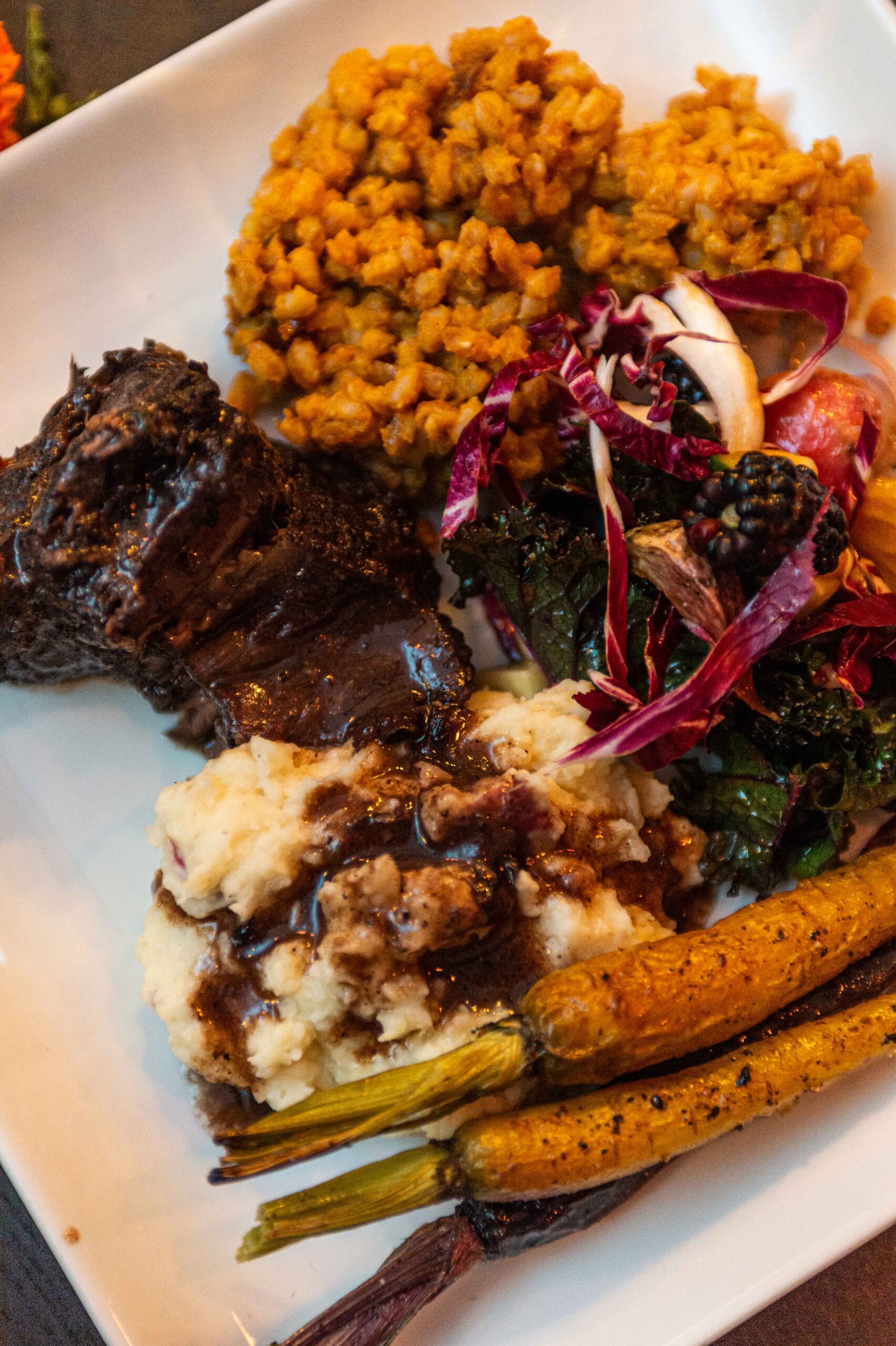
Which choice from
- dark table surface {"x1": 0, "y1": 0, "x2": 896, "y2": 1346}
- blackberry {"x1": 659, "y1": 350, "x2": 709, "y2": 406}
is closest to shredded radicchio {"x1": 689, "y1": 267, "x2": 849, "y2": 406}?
blackberry {"x1": 659, "y1": 350, "x2": 709, "y2": 406}

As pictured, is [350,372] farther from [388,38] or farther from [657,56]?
[657,56]

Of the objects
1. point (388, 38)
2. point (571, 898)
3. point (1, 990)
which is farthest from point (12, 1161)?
point (388, 38)

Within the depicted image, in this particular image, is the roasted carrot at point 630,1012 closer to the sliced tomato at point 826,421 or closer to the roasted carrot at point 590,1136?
the roasted carrot at point 590,1136

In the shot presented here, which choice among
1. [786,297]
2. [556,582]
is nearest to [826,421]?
[786,297]

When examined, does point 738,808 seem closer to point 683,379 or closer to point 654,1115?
point 654,1115

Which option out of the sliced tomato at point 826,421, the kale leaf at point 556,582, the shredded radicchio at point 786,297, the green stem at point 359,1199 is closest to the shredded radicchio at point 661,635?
the kale leaf at point 556,582
